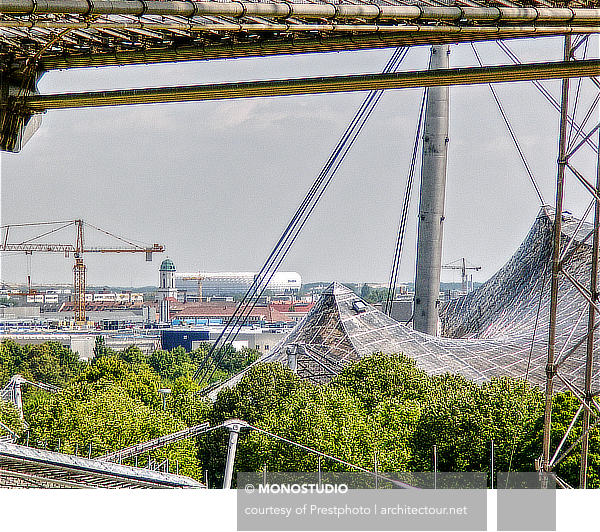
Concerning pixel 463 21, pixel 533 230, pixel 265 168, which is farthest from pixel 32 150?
pixel 463 21

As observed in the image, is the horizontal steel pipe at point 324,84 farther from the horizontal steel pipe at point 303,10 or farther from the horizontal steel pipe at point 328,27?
the horizontal steel pipe at point 303,10

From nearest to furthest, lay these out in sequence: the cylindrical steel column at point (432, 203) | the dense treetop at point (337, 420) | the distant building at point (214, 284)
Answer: the dense treetop at point (337, 420) → the cylindrical steel column at point (432, 203) → the distant building at point (214, 284)

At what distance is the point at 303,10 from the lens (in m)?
2.17

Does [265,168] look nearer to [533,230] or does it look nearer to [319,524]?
[533,230]

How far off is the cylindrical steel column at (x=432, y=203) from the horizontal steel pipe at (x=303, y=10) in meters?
8.94

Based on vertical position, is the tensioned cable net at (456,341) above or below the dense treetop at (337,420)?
above

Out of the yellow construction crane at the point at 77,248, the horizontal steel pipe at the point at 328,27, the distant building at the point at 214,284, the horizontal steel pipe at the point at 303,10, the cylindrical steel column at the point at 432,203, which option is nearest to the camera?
the horizontal steel pipe at the point at 303,10

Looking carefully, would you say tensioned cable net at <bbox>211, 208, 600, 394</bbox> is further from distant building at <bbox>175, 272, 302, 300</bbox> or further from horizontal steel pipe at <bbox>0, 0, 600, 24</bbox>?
distant building at <bbox>175, 272, 302, 300</bbox>

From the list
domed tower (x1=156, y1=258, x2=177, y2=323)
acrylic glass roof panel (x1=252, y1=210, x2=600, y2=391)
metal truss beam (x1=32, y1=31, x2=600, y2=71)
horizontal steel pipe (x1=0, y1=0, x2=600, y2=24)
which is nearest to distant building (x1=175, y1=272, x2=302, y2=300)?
domed tower (x1=156, y1=258, x2=177, y2=323)

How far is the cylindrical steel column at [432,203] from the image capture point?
37.6 feet

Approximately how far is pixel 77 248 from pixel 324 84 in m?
28.1

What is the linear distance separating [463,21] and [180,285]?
102 ft

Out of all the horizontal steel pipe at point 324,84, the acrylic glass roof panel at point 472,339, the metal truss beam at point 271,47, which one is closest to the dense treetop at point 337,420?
the acrylic glass roof panel at point 472,339

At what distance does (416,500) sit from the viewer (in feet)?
8.55
